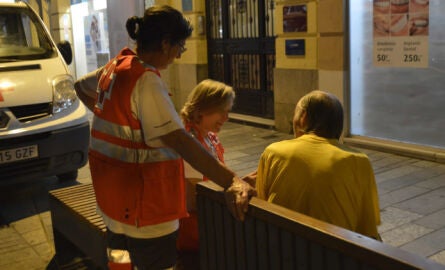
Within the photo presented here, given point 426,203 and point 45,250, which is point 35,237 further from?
point 426,203

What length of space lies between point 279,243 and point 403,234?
8.37 ft

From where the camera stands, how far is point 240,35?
990cm

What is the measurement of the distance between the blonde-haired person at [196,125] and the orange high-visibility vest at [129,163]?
2.00 ft

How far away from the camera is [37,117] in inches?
211

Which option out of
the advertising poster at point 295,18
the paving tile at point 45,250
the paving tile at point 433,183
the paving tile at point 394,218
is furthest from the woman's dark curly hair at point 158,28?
the advertising poster at point 295,18

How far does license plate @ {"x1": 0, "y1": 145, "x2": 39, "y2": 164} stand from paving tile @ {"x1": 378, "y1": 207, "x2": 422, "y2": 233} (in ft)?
10.6

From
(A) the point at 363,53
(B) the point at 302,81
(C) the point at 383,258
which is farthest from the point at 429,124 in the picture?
(C) the point at 383,258

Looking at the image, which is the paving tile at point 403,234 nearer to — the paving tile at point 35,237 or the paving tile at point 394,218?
the paving tile at point 394,218

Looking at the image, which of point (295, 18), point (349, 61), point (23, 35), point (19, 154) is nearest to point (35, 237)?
point (19, 154)

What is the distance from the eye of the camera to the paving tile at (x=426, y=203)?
4.71m

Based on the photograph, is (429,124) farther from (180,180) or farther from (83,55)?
(83,55)

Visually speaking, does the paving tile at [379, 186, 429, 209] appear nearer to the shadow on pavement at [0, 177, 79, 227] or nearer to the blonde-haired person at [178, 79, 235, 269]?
the blonde-haired person at [178, 79, 235, 269]

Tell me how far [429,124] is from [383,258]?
17.8 feet

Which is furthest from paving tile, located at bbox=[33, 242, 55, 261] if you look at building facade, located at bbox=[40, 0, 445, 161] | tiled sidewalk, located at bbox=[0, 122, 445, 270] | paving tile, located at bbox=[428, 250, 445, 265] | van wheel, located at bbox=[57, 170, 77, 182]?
building facade, located at bbox=[40, 0, 445, 161]
